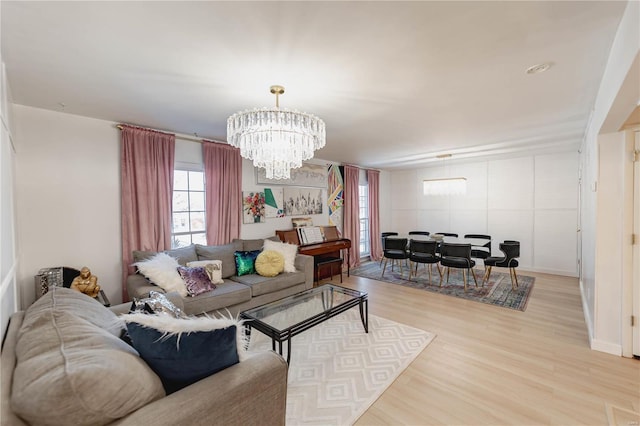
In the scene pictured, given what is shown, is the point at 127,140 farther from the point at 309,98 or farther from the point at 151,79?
the point at 309,98

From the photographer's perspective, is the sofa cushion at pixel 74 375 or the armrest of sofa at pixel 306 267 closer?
the sofa cushion at pixel 74 375

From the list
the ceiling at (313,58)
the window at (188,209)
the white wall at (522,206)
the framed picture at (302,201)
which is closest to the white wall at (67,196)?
the ceiling at (313,58)

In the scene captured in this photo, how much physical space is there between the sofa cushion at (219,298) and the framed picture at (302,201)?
2.08m

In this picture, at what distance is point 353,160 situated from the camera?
19.6ft

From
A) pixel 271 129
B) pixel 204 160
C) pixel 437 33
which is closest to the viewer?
pixel 437 33

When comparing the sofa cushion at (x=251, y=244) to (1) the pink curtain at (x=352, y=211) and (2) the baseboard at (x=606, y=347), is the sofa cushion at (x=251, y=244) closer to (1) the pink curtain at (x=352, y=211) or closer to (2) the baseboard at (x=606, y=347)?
(1) the pink curtain at (x=352, y=211)

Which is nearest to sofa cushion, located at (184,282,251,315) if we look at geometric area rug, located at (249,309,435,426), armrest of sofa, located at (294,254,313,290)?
geometric area rug, located at (249,309,435,426)

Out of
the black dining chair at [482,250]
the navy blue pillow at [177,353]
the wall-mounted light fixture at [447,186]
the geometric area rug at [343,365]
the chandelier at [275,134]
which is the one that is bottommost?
the geometric area rug at [343,365]

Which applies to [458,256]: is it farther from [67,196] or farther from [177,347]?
[67,196]

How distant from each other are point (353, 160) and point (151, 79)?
4335 mm

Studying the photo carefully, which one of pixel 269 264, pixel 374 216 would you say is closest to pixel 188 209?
pixel 269 264

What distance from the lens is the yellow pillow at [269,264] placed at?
3.68 metres

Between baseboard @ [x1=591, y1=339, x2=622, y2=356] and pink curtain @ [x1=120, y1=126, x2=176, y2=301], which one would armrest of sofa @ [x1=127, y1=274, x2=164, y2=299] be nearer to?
pink curtain @ [x1=120, y1=126, x2=176, y2=301]

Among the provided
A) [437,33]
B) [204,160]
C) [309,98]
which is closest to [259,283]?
[204,160]
